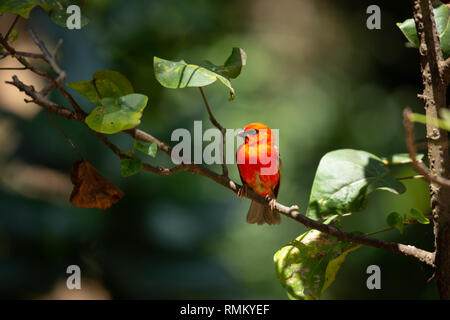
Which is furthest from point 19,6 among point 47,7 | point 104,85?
point 104,85

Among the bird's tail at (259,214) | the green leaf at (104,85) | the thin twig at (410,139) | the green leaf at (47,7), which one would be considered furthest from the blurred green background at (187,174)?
the thin twig at (410,139)

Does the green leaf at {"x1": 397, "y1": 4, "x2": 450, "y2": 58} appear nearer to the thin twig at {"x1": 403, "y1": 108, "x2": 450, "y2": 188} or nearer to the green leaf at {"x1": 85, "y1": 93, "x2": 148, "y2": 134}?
the thin twig at {"x1": 403, "y1": 108, "x2": 450, "y2": 188}

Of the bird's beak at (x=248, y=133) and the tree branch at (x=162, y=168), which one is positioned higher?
the bird's beak at (x=248, y=133)

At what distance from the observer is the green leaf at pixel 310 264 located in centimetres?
114

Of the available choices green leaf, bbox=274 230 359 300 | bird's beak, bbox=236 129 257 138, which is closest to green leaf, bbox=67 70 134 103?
bird's beak, bbox=236 129 257 138

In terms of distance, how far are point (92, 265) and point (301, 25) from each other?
1.83m

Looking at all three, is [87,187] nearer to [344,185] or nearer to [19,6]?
[19,6]

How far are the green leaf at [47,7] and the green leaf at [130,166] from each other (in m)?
0.37

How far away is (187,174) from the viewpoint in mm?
2445

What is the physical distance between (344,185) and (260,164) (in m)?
0.58

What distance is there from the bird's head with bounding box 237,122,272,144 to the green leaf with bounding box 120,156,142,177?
60 cm

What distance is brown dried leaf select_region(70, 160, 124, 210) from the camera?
115cm

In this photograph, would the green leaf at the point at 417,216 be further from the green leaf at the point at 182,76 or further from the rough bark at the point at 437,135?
the green leaf at the point at 182,76

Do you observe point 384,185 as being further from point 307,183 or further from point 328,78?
point 328,78
